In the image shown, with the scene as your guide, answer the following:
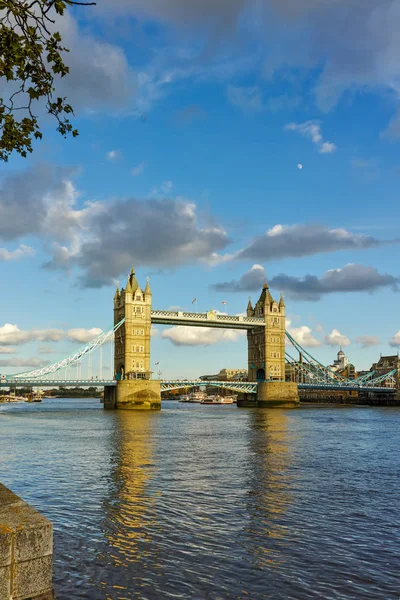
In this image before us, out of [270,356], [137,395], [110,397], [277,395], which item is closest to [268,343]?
[270,356]

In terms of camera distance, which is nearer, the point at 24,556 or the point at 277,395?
the point at 24,556

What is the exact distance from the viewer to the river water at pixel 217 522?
9492mm

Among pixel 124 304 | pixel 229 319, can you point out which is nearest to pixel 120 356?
pixel 124 304

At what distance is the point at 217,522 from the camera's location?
13578 mm

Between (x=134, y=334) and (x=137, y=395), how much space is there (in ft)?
37.8

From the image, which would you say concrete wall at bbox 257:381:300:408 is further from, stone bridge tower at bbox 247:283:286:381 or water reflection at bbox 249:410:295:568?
water reflection at bbox 249:410:295:568

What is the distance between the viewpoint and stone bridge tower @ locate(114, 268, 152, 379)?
9244 centimetres

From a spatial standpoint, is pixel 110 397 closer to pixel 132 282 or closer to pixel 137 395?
pixel 137 395

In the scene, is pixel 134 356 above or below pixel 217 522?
above

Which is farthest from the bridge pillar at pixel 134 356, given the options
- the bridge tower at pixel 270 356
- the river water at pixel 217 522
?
the river water at pixel 217 522

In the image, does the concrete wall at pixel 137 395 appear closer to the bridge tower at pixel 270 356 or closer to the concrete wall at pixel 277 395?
the concrete wall at pixel 277 395

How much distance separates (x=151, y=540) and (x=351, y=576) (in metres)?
4.40

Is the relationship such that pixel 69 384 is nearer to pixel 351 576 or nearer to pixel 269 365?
pixel 269 365

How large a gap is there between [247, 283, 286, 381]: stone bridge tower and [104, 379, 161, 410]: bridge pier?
94.5ft
